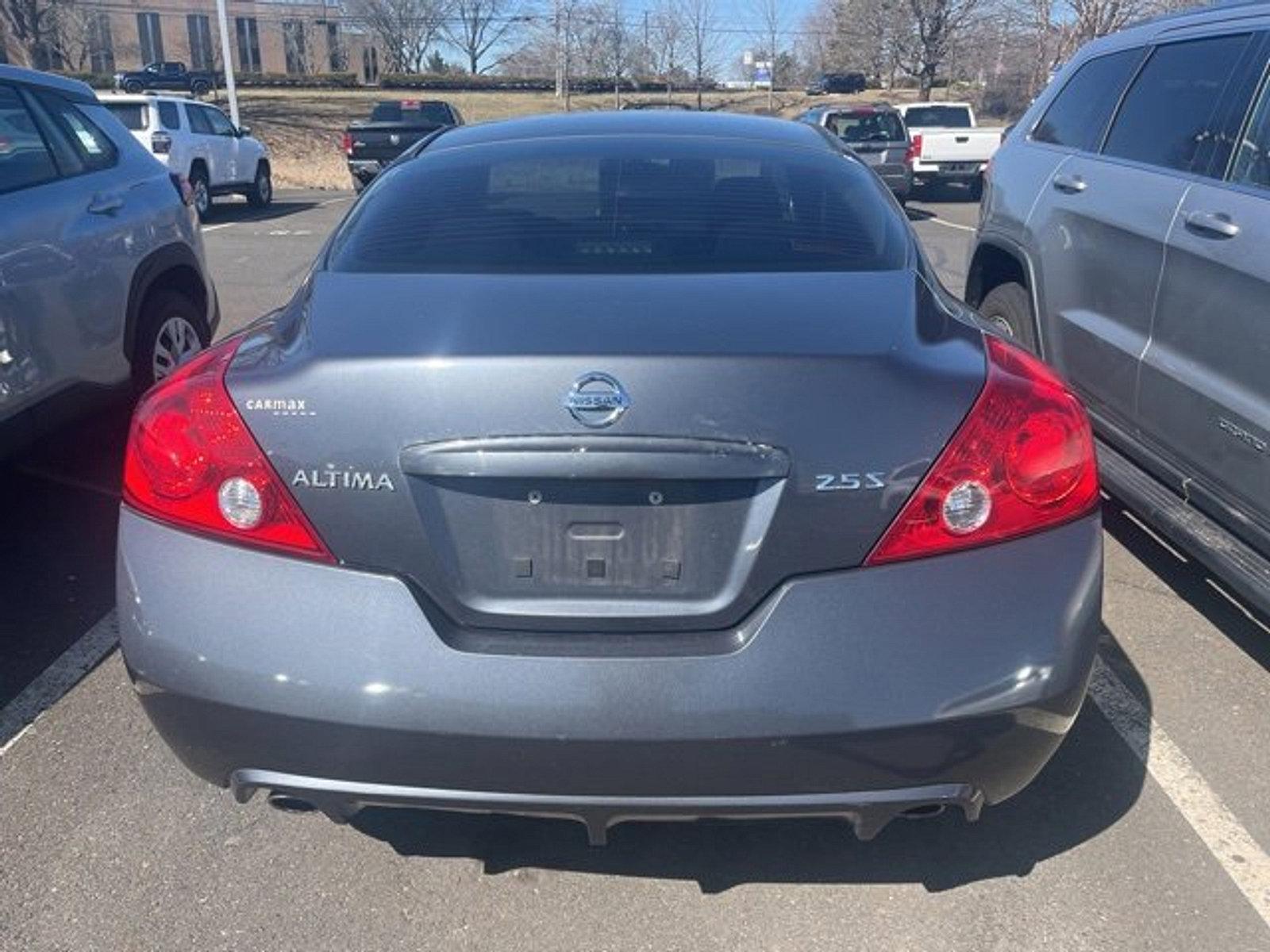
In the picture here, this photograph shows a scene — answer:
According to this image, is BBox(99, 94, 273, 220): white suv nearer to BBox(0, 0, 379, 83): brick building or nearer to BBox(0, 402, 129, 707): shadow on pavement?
BBox(0, 402, 129, 707): shadow on pavement

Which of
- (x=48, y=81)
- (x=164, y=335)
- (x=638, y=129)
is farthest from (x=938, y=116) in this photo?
(x=638, y=129)

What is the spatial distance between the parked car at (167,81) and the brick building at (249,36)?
17.0 m

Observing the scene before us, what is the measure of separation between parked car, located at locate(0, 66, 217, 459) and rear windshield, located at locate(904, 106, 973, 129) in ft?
67.3

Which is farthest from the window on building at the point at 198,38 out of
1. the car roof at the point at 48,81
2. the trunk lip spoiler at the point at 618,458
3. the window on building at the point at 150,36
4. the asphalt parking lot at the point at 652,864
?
the trunk lip spoiler at the point at 618,458

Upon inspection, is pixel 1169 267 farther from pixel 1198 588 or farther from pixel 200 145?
pixel 200 145

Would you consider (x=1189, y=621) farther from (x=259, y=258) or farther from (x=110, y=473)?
(x=259, y=258)

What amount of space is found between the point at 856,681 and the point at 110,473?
14.1 ft

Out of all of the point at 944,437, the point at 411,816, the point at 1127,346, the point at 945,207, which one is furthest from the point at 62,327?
the point at 945,207

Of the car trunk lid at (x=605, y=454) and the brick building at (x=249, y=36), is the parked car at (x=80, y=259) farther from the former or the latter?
the brick building at (x=249, y=36)

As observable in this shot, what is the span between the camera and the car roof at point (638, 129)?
11.3 ft

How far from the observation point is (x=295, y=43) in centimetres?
7075

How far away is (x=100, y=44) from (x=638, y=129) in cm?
6557

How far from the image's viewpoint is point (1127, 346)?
12.8 feet

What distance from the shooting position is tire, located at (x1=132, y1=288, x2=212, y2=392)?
509 centimetres
